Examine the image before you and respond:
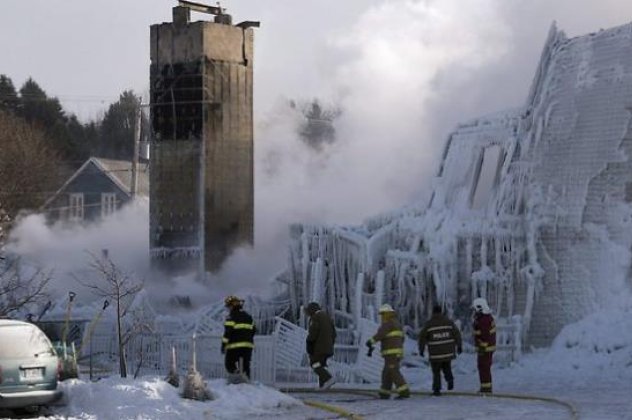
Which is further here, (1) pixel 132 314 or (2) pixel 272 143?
(2) pixel 272 143

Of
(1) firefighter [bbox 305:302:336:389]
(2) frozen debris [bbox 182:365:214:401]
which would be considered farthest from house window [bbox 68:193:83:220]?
(2) frozen debris [bbox 182:365:214:401]

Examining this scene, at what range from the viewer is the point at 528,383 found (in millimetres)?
21641

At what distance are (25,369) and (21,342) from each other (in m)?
0.45

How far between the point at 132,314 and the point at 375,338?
10789 millimetres

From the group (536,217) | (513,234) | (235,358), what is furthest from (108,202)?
(235,358)

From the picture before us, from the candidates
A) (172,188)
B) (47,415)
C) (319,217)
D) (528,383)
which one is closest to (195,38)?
(172,188)

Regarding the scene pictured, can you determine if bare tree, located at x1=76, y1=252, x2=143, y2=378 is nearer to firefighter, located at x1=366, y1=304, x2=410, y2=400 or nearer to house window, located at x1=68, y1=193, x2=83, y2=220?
firefighter, located at x1=366, y1=304, x2=410, y2=400

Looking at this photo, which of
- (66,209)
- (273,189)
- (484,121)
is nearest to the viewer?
(484,121)

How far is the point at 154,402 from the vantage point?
15.5m

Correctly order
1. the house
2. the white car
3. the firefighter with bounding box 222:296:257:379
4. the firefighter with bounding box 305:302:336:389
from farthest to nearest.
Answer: the house → the firefighter with bounding box 305:302:336:389 → the firefighter with bounding box 222:296:257:379 → the white car

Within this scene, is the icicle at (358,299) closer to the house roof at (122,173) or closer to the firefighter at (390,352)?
the firefighter at (390,352)

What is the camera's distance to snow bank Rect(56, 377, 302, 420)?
15258mm

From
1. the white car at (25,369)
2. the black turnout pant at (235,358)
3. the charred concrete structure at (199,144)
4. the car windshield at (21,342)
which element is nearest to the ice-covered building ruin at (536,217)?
the black turnout pant at (235,358)

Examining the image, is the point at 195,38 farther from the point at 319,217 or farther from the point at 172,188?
the point at 319,217
